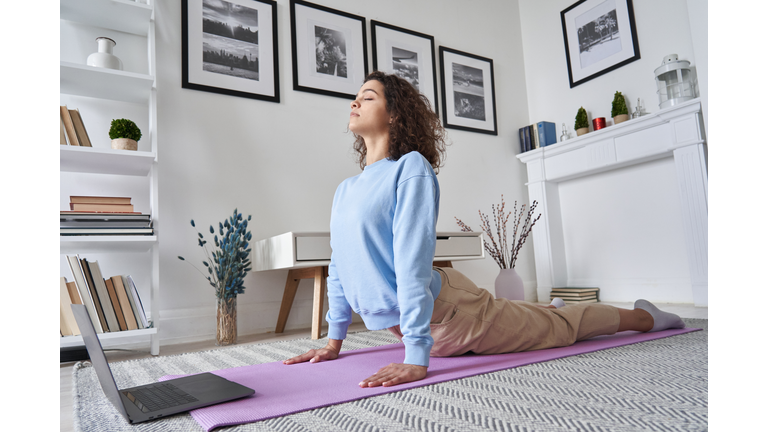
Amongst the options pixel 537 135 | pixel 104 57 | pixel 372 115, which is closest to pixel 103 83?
pixel 104 57

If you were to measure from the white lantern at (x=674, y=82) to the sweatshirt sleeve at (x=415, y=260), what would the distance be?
9.07ft

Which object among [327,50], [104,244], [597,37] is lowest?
[104,244]

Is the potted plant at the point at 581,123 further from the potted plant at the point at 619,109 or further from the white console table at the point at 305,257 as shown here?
the white console table at the point at 305,257

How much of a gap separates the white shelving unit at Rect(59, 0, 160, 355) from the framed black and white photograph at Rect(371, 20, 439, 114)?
163cm

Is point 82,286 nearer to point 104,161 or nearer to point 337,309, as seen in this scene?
point 104,161

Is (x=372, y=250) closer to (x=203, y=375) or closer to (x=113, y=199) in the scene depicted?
(x=203, y=375)

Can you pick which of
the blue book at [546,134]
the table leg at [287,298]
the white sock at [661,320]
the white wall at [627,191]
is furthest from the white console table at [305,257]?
the blue book at [546,134]

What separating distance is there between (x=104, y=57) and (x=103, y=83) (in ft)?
0.41

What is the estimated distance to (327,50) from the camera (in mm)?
3344

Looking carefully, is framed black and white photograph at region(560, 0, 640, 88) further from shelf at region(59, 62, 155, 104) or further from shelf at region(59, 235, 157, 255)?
shelf at region(59, 235, 157, 255)

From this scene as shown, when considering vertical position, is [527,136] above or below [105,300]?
above

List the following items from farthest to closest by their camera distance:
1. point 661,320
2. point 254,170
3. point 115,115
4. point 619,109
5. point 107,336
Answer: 1. point 619,109
2. point 254,170
3. point 115,115
4. point 107,336
5. point 661,320

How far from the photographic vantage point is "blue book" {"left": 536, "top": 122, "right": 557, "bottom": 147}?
4.05 metres

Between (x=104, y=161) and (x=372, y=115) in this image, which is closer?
(x=372, y=115)
